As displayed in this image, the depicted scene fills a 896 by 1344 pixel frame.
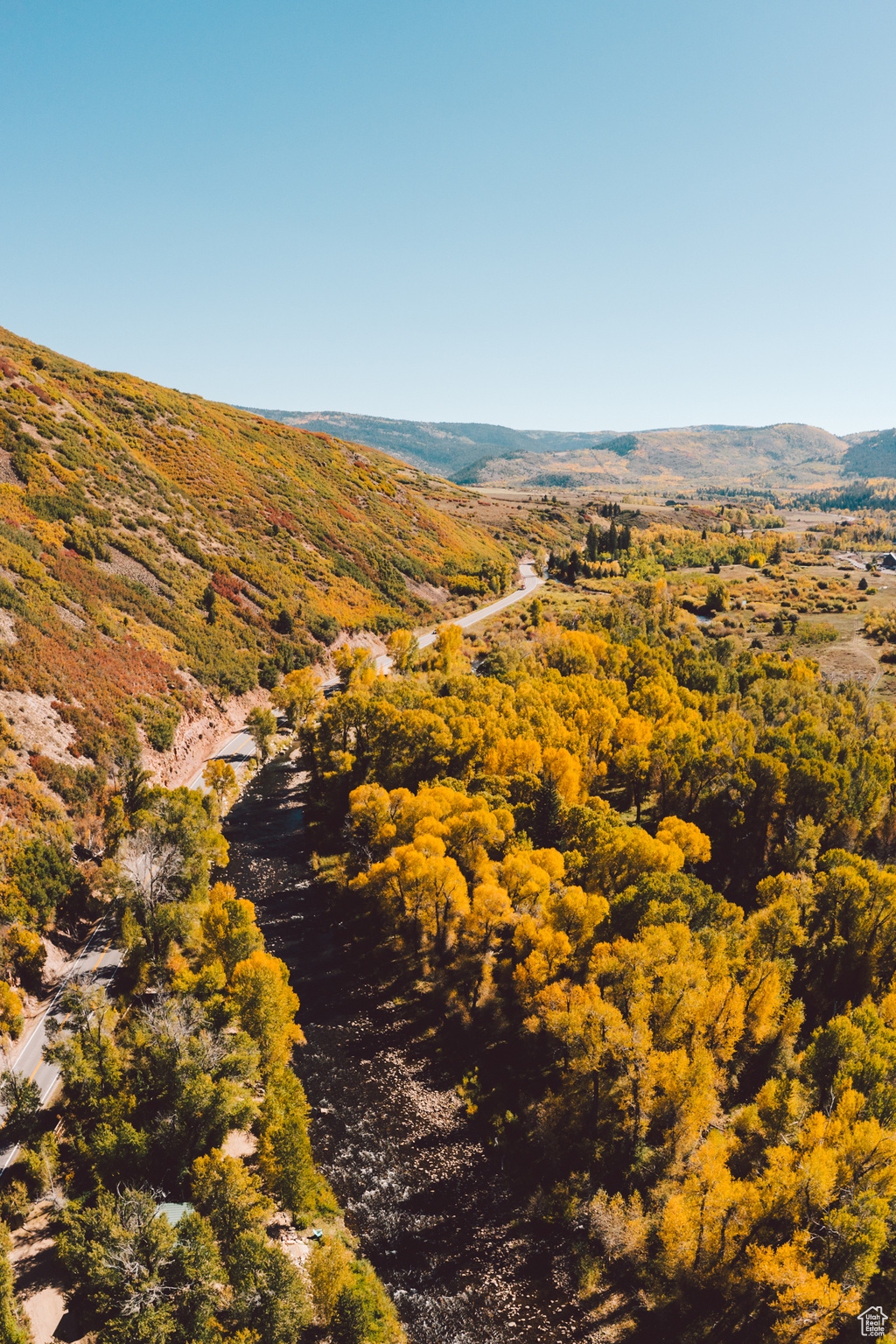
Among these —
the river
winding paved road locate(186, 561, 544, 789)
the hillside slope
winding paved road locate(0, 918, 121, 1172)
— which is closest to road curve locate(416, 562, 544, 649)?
winding paved road locate(186, 561, 544, 789)

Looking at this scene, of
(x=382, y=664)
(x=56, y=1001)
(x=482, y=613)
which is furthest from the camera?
(x=482, y=613)

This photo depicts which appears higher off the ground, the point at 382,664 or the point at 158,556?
the point at 158,556

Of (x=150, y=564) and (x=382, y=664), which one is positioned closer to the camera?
(x=150, y=564)

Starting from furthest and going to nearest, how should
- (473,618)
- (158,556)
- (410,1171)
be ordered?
(473,618) < (158,556) < (410,1171)

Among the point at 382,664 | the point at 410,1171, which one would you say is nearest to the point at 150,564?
the point at 382,664

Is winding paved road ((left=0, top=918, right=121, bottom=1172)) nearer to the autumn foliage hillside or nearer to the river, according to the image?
Answer: the river

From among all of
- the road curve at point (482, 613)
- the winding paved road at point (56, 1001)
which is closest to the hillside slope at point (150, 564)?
the road curve at point (482, 613)

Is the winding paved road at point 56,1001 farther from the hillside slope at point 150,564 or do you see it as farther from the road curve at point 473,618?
the road curve at point 473,618

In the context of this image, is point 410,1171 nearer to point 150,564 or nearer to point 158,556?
point 150,564

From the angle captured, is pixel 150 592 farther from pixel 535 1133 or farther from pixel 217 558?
pixel 535 1133
